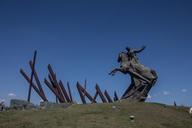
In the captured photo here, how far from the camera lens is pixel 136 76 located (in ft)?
122

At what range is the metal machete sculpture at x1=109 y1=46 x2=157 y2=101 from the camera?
120 feet

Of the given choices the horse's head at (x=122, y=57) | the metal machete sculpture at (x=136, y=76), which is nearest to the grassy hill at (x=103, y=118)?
the metal machete sculpture at (x=136, y=76)

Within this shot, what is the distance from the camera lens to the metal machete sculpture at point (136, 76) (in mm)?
36625

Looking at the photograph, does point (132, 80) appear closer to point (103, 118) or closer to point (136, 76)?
point (136, 76)

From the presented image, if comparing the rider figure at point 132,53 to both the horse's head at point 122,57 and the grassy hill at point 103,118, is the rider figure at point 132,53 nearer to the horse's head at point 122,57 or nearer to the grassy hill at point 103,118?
the horse's head at point 122,57

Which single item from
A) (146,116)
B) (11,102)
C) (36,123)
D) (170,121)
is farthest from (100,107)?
(11,102)

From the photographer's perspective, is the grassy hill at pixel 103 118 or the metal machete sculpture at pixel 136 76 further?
the metal machete sculpture at pixel 136 76

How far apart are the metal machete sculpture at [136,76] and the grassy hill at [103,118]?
451 cm

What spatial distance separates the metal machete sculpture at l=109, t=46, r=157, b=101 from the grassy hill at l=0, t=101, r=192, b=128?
4510 mm

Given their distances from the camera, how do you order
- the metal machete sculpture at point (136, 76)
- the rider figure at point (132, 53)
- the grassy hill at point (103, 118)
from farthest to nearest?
the rider figure at point (132, 53) → the metal machete sculpture at point (136, 76) → the grassy hill at point (103, 118)

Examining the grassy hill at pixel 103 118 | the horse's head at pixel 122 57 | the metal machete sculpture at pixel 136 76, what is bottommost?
the grassy hill at pixel 103 118

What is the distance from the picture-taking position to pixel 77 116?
83.5 feet

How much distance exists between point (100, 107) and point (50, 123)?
8.93 m

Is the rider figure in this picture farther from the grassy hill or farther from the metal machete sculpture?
the grassy hill
